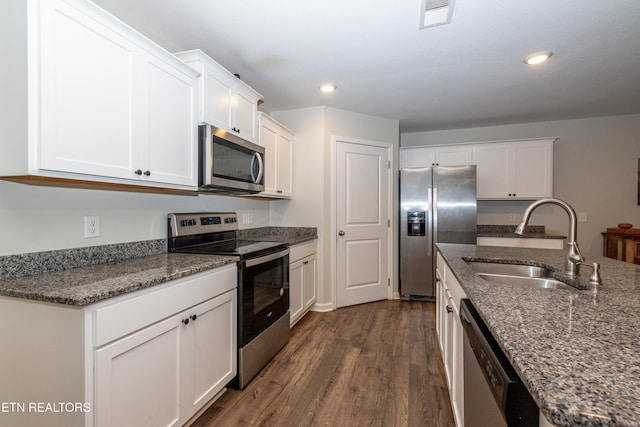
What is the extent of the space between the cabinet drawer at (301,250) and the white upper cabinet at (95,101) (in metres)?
1.23

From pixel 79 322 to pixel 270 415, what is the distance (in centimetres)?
114

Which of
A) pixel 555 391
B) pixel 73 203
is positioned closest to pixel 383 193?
pixel 73 203

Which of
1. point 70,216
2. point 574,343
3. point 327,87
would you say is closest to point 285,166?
point 327,87

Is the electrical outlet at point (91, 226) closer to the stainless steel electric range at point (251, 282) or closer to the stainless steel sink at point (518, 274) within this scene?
the stainless steel electric range at point (251, 282)

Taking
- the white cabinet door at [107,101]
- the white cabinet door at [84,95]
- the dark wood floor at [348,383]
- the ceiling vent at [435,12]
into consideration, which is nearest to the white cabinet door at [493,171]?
the dark wood floor at [348,383]

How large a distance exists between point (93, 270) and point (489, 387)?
1674 millimetres

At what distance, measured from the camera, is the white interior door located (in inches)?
135

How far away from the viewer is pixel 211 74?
1927mm

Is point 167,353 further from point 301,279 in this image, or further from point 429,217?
point 429,217

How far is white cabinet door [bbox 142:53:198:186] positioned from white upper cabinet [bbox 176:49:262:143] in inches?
4.0

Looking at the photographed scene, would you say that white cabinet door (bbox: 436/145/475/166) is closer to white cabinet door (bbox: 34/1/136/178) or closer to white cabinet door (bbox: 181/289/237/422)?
white cabinet door (bbox: 181/289/237/422)

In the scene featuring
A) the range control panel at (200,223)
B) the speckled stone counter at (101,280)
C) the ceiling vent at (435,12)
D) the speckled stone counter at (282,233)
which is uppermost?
the ceiling vent at (435,12)

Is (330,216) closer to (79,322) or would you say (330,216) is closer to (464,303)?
(464,303)

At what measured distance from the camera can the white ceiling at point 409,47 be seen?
1727 millimetres
